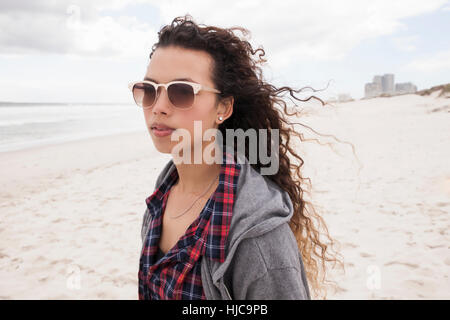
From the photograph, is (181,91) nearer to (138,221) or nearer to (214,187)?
(214,187)

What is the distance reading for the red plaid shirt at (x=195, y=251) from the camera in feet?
4.30

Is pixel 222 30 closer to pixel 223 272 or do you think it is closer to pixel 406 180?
pixel 223 272

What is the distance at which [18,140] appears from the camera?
13188mm

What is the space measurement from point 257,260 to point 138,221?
443 centimetres

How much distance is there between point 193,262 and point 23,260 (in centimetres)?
373

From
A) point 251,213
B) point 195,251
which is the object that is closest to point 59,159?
point 195,251

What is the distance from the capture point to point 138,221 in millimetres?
5340

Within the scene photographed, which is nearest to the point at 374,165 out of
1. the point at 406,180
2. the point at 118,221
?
the point at 406,180

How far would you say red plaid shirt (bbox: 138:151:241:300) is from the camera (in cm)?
131

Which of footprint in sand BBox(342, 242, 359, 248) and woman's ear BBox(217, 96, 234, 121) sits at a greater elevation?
woman's ear BBox(217, 96, 234, 121)

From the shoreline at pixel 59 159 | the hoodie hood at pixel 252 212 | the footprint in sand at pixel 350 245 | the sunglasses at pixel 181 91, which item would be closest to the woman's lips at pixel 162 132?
the sunglasses at pixel 181 91

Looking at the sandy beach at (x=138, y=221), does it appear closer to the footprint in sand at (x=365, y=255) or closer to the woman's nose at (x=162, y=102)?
the footprint in sand at (x=365, y=255)

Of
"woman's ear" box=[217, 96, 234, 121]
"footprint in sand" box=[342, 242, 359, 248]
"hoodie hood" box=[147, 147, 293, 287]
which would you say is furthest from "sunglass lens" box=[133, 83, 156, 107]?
"footprint in sand" box=[342, 242, 359, 248]

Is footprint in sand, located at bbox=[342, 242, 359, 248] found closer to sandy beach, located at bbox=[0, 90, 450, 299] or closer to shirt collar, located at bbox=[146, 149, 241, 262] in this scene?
sandy beach, located at bbox=[0, 90, 450, 299]
